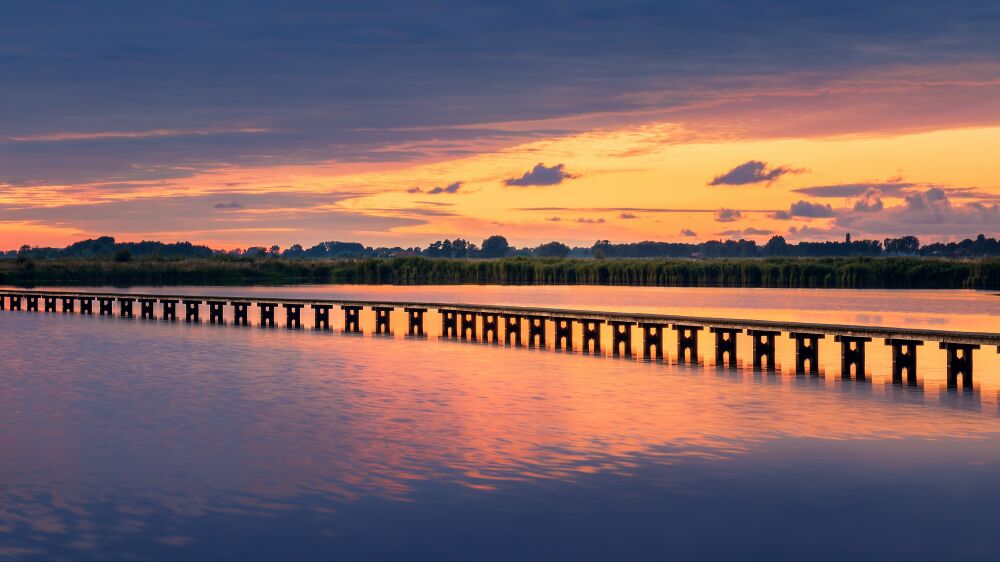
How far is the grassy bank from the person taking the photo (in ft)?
283

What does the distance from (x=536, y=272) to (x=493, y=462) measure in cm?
8784

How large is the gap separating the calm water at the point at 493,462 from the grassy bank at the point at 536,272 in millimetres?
61025

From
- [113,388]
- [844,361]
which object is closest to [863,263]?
[844,361]

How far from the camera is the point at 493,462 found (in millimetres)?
15555

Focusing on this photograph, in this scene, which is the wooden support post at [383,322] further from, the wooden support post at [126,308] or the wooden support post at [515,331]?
the wooden support post at [126,308]

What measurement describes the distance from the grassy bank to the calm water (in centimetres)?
6103

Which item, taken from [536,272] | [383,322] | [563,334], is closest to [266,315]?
[383,322]

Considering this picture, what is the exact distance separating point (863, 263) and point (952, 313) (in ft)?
135

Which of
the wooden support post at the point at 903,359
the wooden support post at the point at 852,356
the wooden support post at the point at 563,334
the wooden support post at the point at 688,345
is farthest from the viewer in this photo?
the wooden support post at the point at 563,334

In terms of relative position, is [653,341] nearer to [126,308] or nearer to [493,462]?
[493,462]

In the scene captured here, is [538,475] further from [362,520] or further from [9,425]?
[9,425]

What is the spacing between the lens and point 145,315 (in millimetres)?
55406

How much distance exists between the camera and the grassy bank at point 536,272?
86.2 m

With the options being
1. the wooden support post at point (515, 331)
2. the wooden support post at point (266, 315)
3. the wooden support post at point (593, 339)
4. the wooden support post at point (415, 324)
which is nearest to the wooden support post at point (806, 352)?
the wooden support post at point (593, 339)
